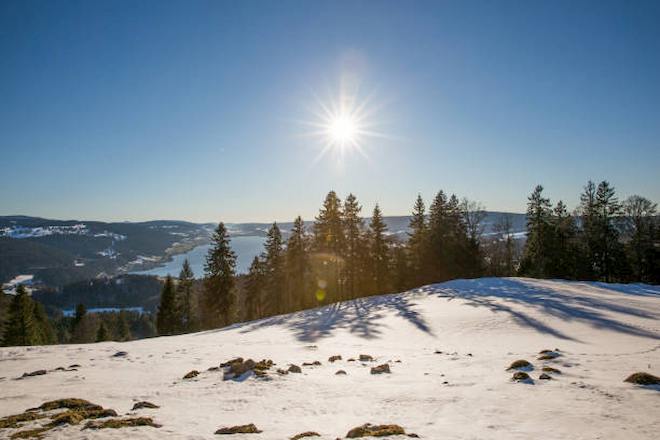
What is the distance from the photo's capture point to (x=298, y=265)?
48.2 m

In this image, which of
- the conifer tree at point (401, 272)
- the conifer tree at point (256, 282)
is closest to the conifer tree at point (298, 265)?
the conifer tree at point (256, 282)

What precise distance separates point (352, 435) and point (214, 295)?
4230 centimetres

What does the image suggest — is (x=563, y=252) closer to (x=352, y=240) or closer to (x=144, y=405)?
(x=352, y=240)

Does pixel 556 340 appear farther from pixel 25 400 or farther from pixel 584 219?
pixel 584 219

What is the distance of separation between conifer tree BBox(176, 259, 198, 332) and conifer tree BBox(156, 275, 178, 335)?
3722mm

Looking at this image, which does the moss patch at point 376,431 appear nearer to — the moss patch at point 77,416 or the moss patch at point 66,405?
the moss patch at point 77,416

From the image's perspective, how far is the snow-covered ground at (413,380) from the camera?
7109mm

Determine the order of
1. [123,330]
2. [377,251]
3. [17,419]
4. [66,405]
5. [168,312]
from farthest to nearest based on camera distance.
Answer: [123,330]
[168,312]
[377,251]
[66,405]
[17,419]

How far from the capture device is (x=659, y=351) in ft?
43.5

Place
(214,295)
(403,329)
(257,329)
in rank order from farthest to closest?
(214,295), (257,329), (403,329)

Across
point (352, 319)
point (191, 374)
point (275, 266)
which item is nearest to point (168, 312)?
point (275, 266)

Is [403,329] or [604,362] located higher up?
[604,362]

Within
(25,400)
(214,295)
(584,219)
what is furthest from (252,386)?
(584,219)

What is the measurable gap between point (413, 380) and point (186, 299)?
5231 centimetres
